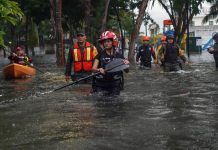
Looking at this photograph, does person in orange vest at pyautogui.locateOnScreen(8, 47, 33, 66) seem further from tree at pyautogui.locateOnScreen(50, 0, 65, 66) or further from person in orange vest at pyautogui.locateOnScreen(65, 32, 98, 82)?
person in orange vest at pyautogui.locateOnScreen(65, 32, 98, 82)

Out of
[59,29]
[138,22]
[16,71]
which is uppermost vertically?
[138,22]

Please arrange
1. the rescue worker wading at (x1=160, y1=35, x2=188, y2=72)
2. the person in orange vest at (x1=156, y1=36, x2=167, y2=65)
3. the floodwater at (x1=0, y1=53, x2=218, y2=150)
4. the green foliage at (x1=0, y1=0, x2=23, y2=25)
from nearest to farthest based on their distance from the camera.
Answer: the floodwater at (x1=0, y1=53, x2=218, y2=150) < the green foliage at (x1=0, y1=0, x2=23, y2=25) < the rescue worker wading at (x1=160, y1=35, x2=188, y2=72) < the person in orange vest at (x1=156, y1=36, x2=167, y2=65)

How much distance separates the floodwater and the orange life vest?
0.63 m

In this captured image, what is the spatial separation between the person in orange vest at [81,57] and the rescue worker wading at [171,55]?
564 centimetres

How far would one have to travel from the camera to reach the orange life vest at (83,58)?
1274cm

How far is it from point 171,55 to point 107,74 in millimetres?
8082

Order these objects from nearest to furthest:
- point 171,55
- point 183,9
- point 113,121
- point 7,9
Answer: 1. point 113,121
2. point 7,9
3. point 171,55
4. point 183,9

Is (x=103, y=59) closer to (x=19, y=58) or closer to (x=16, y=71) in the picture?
(x=16, y=71)

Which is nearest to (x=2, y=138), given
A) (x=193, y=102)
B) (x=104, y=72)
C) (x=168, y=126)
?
(x=168, y=126)

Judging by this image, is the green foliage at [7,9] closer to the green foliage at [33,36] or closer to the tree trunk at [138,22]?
the tree trunk at [138,22]

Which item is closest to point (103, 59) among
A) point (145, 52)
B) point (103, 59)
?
point (103, 59)

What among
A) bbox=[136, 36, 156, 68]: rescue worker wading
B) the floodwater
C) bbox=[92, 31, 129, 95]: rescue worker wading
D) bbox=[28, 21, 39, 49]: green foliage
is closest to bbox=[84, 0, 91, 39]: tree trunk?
bbox=[136, 36, 156, 68]: rescue worker wading

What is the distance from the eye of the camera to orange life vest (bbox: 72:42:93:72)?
41.8 ft

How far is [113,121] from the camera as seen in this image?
8516 mm
